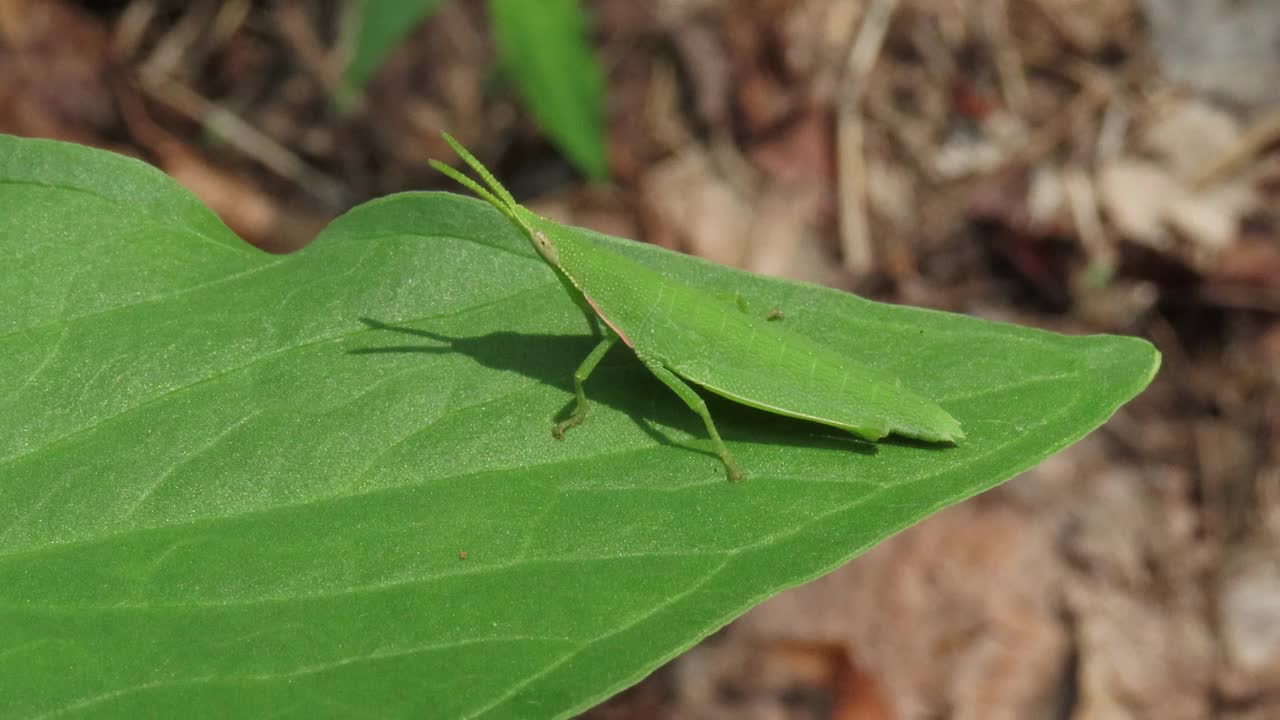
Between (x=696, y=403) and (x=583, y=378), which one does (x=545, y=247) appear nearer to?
(x=583, y=378)

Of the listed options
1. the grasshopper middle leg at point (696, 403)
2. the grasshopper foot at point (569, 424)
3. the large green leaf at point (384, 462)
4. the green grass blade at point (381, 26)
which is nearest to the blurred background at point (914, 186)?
the green grass blade at point (381, 26)

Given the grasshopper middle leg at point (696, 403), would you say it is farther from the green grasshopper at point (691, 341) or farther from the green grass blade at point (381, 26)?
the green grass blade at point (381, 26)

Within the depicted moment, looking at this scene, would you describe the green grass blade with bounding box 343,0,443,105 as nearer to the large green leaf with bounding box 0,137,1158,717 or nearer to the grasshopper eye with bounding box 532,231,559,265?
the large green leaf with bounding box 0,137,1158,717

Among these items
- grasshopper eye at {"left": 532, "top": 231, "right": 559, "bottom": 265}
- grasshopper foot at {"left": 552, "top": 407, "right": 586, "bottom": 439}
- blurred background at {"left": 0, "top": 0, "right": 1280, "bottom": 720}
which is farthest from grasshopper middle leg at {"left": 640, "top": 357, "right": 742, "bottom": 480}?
blurred background at {"left": 0, "top": 0, "right": 1280, "bottom": 720}

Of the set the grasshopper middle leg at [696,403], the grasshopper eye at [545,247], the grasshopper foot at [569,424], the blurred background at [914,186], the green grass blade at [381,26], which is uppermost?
the green grass blade at [381,26]

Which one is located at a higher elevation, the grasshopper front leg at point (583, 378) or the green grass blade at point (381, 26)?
the green grass blade at point (381, 26)

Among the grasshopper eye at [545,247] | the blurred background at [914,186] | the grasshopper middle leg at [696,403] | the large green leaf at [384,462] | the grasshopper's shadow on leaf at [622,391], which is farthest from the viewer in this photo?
the blurred background at [914,186]

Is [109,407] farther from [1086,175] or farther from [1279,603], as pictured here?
[1086,175]
